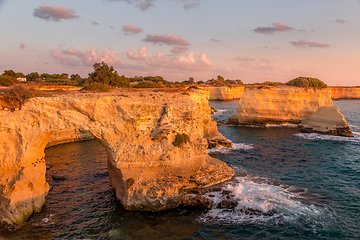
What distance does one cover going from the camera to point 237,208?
13867mm

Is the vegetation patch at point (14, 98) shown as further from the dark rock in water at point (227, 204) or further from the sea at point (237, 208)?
the dark rock in water at point (227, 204)

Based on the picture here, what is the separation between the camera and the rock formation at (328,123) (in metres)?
34.3

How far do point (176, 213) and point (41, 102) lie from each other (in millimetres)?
10194

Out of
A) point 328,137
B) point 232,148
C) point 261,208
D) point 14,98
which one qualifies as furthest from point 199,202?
point 328,137

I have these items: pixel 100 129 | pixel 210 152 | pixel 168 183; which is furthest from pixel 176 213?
pixel 210 152

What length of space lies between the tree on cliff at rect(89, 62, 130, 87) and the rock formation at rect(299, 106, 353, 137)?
32.4 metres

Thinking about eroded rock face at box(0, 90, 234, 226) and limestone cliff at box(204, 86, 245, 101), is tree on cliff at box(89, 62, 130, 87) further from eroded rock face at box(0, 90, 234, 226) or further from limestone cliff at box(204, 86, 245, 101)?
limestone cliff at box(204, 86, 245, 101)

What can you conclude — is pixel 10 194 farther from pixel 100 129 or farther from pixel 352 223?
pixel 352 223

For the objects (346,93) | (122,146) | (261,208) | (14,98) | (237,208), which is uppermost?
(346,93)

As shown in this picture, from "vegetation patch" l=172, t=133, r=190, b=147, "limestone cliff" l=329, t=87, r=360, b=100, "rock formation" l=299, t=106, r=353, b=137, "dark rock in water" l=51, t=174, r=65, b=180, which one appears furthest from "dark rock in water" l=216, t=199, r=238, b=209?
"limestone cliff" l=329, t=87, r=360, b=100

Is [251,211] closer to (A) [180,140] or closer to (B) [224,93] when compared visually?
(A) [180,140]

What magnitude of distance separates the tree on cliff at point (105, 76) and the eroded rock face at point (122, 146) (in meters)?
22.7

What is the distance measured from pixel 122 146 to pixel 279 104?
130 ft

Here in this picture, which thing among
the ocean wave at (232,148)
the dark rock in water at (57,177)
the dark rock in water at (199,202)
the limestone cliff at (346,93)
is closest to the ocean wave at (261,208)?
the dark rock in water at (199,202)
